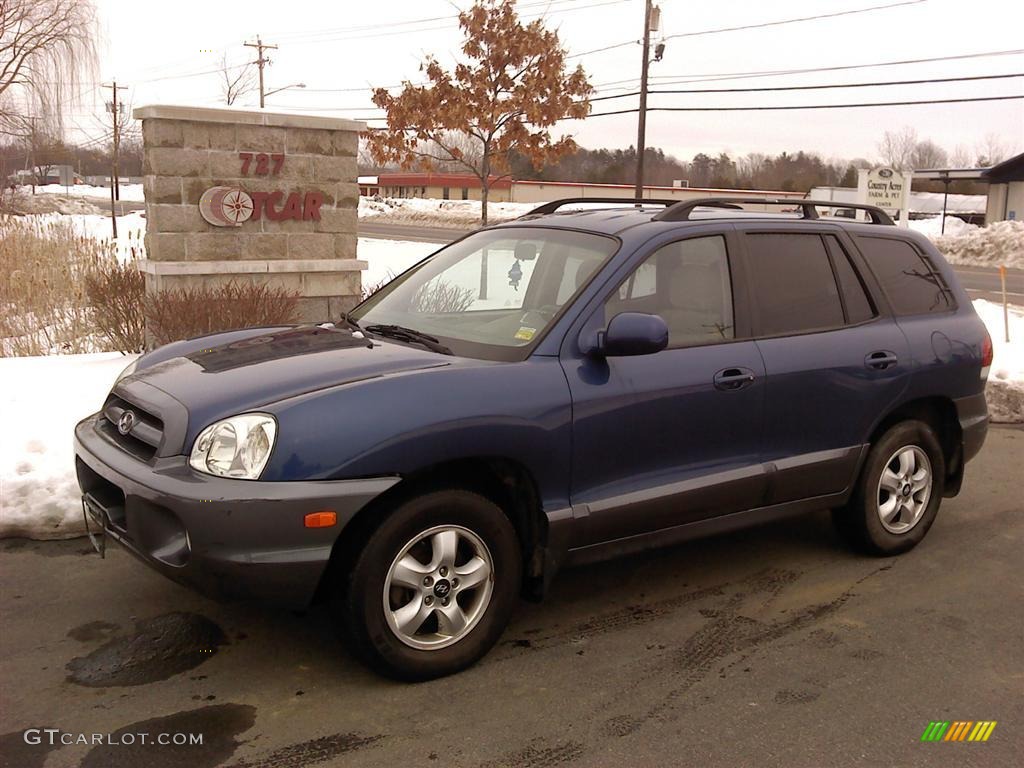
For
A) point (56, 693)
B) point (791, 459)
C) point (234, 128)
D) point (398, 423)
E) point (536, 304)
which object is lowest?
point (56, 693)

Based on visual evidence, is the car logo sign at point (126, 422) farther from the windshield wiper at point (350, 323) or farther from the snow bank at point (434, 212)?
the snow bank at point (434, 212)

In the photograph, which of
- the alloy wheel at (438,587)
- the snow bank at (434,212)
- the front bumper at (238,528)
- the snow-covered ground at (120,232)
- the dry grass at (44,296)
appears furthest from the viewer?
the snow bank at (434,212)

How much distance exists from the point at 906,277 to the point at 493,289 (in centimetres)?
225

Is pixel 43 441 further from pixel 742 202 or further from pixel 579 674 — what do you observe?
pixel 742 202

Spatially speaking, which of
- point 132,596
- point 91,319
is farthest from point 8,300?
point 132,596

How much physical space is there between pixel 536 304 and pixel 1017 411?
6230 millimetres

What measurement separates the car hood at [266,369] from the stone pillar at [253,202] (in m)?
5.44

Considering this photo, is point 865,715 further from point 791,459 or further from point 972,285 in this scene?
point 972,285

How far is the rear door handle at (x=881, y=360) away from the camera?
15.2ft

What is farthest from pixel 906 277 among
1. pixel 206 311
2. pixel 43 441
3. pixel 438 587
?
pixel 206 311

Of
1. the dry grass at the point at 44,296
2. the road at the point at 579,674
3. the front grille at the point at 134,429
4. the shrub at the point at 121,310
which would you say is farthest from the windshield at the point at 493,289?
the dry grass at the point at 44,296

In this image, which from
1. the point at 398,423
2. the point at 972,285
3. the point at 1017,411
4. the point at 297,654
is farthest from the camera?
the point at 972,285

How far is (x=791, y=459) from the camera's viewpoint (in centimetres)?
441

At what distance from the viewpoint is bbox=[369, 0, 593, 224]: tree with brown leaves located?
15.0 metres
